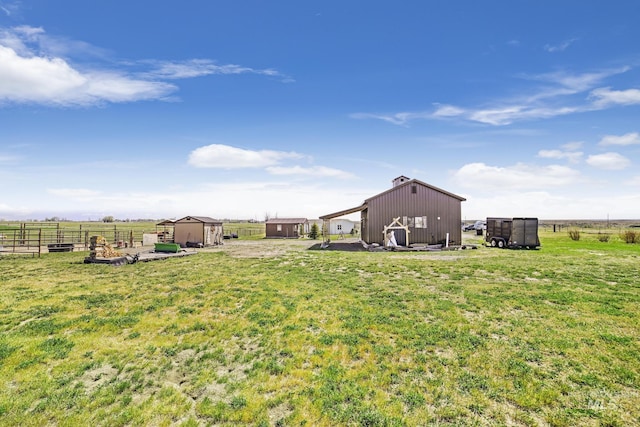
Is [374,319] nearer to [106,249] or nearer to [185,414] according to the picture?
[185,414]

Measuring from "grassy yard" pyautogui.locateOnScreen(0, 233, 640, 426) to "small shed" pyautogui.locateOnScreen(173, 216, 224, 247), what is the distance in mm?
22112

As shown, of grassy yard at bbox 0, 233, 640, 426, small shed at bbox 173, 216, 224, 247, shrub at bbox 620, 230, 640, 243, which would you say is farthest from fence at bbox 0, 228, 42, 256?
shrub at bbox 620, 230, 640, 243

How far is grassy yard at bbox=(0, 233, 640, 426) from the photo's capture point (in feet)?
16.4

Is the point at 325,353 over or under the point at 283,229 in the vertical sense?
under

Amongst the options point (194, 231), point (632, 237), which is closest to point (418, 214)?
point (632, 237)

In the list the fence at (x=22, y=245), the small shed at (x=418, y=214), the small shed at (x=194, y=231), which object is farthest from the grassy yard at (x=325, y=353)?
the small shed at (x=194, y=231)

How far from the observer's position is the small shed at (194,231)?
35216 mm

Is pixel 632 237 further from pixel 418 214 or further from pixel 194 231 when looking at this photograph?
pixel 194 231

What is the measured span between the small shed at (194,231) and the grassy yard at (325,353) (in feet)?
72.5

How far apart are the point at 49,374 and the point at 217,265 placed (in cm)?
1239

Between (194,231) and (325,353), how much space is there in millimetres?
32088

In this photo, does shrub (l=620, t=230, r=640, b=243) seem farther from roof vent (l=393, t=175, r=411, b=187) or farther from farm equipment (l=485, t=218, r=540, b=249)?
roof vent (l=393, t=175, r=411, b=187)

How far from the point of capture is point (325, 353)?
22.6ft

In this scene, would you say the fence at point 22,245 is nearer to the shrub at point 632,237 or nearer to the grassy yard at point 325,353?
the grassy yard at point 325,353
